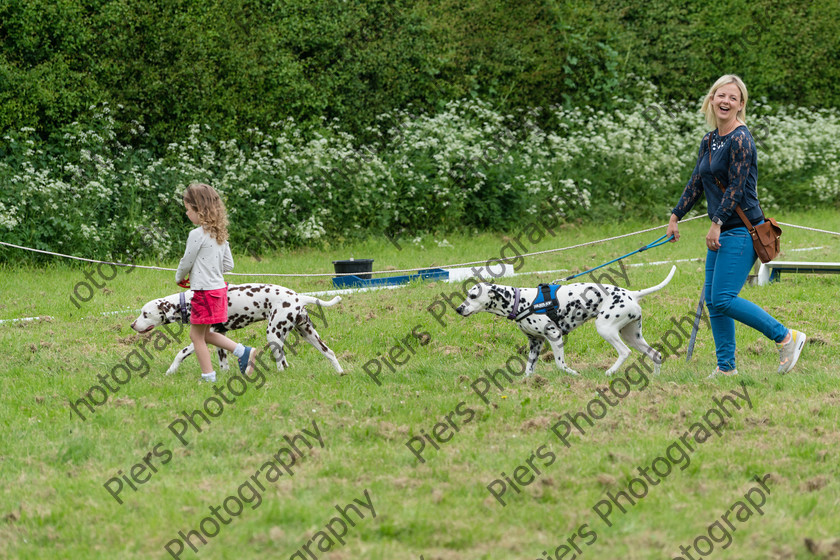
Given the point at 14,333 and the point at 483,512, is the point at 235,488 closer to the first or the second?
the point at 483,512

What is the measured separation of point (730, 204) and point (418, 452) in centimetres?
293

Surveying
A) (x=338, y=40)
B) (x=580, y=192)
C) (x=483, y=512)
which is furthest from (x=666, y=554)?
(x=338, y=40)

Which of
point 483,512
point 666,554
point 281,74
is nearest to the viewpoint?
point 666,554

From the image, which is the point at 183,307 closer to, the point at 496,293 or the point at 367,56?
the point at 496,293

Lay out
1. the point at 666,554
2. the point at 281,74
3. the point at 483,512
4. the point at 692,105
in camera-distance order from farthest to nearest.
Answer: the point at 692,105
the point at 281,74
the point at 483,512
the point at 666,554

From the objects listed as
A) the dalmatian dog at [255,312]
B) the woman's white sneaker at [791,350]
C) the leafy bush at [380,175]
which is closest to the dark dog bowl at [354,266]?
the leafy bush at [380,175]

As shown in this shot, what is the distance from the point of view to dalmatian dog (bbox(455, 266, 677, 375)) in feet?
23.8

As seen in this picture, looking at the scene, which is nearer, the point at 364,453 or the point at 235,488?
the point at 235,488

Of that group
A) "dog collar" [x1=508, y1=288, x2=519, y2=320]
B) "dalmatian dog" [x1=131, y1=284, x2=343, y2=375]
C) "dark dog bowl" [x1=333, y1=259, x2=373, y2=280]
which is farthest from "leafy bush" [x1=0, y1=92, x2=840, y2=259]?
"dog collar" [x1=508, y1=288, x2=519, y2=320]

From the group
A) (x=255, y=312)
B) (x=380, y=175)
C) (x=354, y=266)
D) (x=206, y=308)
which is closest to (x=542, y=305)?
(x=255, y=312)

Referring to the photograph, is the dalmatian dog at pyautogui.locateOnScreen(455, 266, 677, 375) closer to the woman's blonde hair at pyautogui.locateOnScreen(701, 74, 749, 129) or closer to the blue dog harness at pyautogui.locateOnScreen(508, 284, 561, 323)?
the blue dog harness at pyautogui.locateOnScreen(508, 284, 561, 323)

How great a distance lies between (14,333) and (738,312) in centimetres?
673

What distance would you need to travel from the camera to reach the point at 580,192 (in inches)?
693

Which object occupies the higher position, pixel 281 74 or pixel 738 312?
pixel 281 74
